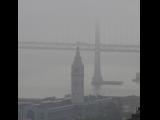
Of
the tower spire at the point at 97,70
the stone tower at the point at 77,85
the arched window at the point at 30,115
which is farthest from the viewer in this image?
the tower spire at the point at 97,70

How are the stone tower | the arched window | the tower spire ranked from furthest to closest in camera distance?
the tower spire, the stone tower, the arched window

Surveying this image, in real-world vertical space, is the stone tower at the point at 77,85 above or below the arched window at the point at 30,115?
above

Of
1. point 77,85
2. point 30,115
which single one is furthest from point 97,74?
point 30,115

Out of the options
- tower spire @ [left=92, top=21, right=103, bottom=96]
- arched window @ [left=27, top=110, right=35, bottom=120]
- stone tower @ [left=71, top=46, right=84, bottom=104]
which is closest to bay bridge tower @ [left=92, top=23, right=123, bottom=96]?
tower spire @ [left=92, top=21, right=103, bottom=96]

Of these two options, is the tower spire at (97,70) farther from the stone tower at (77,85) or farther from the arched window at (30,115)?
the arched window at (30,115)

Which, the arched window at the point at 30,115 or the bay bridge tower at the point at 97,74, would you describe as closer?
the arched window at the point at 30,115

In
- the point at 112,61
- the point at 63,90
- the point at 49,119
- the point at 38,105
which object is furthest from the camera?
the point at 112,61

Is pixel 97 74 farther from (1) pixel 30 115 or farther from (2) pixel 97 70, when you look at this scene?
(1) pixel 30 115

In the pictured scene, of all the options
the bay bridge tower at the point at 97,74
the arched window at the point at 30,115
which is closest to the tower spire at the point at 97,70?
the bay bridge tower at the point at 97,74

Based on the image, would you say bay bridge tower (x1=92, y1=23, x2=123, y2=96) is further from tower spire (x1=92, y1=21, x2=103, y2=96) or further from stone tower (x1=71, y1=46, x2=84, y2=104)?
stone tower (x1=71, y1=46, x2=84, y2=104)
